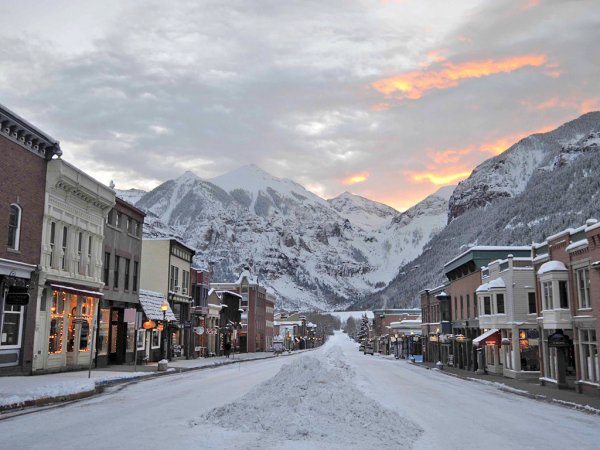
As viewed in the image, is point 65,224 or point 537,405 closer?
point 537,405

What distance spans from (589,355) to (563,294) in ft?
12.1

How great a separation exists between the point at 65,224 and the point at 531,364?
3043 centimetres

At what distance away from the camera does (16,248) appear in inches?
1136

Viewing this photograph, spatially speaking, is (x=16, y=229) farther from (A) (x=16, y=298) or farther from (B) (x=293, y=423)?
(B) (x=293, y=423)

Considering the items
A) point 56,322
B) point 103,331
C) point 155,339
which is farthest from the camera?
point 155,339

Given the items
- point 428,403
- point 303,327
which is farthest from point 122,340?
point 303,327

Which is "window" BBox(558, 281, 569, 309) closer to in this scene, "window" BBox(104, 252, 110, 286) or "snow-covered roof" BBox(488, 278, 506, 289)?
"snow-covered roof" BBox(488, 278, 506, 289)

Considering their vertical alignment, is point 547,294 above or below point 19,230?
below

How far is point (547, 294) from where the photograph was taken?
110ft

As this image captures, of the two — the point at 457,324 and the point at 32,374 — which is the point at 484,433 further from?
the point at 457,324

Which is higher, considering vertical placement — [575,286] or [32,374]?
[575,286]

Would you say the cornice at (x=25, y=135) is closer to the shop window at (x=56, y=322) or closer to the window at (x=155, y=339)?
the shop window at (x=56, y=322)

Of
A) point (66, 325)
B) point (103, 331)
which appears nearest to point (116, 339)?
point (103, 331)

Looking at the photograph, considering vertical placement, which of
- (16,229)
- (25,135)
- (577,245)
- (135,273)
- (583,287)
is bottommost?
(583,287)
